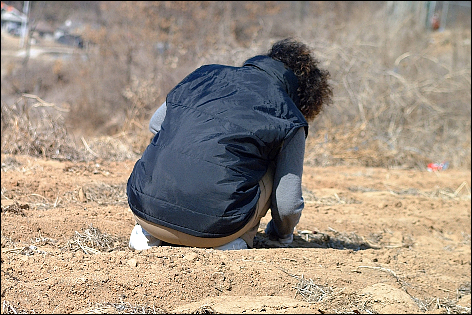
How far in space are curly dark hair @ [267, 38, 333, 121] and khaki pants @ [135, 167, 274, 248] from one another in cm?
46

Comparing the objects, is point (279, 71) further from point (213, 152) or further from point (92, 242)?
point (92, 242)

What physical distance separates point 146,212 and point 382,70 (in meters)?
7.80

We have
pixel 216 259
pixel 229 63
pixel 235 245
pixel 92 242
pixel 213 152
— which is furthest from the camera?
pixel 229 63

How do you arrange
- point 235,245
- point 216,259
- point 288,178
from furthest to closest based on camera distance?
point 235,245
point 288,178
point 216,259

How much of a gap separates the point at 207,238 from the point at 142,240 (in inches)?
19.3

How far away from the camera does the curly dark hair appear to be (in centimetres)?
306

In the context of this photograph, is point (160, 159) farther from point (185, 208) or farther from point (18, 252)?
point (18, 252)

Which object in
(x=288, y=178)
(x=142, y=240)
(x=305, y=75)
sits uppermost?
(x=305, y=75)

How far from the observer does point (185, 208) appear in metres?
2.65

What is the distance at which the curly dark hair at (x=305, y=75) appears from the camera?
306 cm

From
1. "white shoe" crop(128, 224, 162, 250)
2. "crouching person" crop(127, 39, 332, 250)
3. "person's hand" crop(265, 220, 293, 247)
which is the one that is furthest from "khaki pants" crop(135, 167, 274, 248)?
"person's hand" crop(265, 220, 293, 247)

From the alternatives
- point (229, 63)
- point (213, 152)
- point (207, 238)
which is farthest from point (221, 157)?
point (229, 63)

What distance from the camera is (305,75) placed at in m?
3.07

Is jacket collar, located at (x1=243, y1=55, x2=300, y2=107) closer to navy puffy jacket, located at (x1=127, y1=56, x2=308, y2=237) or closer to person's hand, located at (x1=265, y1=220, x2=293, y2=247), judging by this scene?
navy puffy jacket, located at (x1=127, y1=56, x2=308, y2=237)
